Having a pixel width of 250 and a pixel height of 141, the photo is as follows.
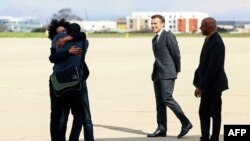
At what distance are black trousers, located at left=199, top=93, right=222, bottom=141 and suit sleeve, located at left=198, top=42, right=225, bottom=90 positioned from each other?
20 cm

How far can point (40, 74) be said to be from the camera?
2203 cm

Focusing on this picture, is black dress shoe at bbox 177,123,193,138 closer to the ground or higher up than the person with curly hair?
closer to the ground

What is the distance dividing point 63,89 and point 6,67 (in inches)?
723

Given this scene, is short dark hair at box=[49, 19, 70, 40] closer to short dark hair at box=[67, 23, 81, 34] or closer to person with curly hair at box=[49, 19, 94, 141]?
person with curly hair at box=[49, 19, 94, 141]

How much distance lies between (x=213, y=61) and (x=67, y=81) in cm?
185

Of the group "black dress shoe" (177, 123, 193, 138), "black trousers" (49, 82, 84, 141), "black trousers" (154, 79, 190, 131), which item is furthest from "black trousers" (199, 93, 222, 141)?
"black trousers" (49, 82, 84, 141)

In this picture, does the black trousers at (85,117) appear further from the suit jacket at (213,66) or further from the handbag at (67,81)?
the suit jacket at (213,66)

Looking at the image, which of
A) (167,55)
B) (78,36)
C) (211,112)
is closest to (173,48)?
(167,55)

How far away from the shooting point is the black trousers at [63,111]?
26.0 feet

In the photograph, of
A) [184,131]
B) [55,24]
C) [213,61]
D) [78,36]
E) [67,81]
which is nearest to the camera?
[67,81]

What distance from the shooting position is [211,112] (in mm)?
8516

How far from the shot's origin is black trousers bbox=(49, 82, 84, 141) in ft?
26.0

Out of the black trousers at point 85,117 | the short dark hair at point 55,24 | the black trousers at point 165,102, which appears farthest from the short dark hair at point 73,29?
the black trousers at point 165,102

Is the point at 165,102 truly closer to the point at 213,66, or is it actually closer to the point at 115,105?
the point at 213,66
